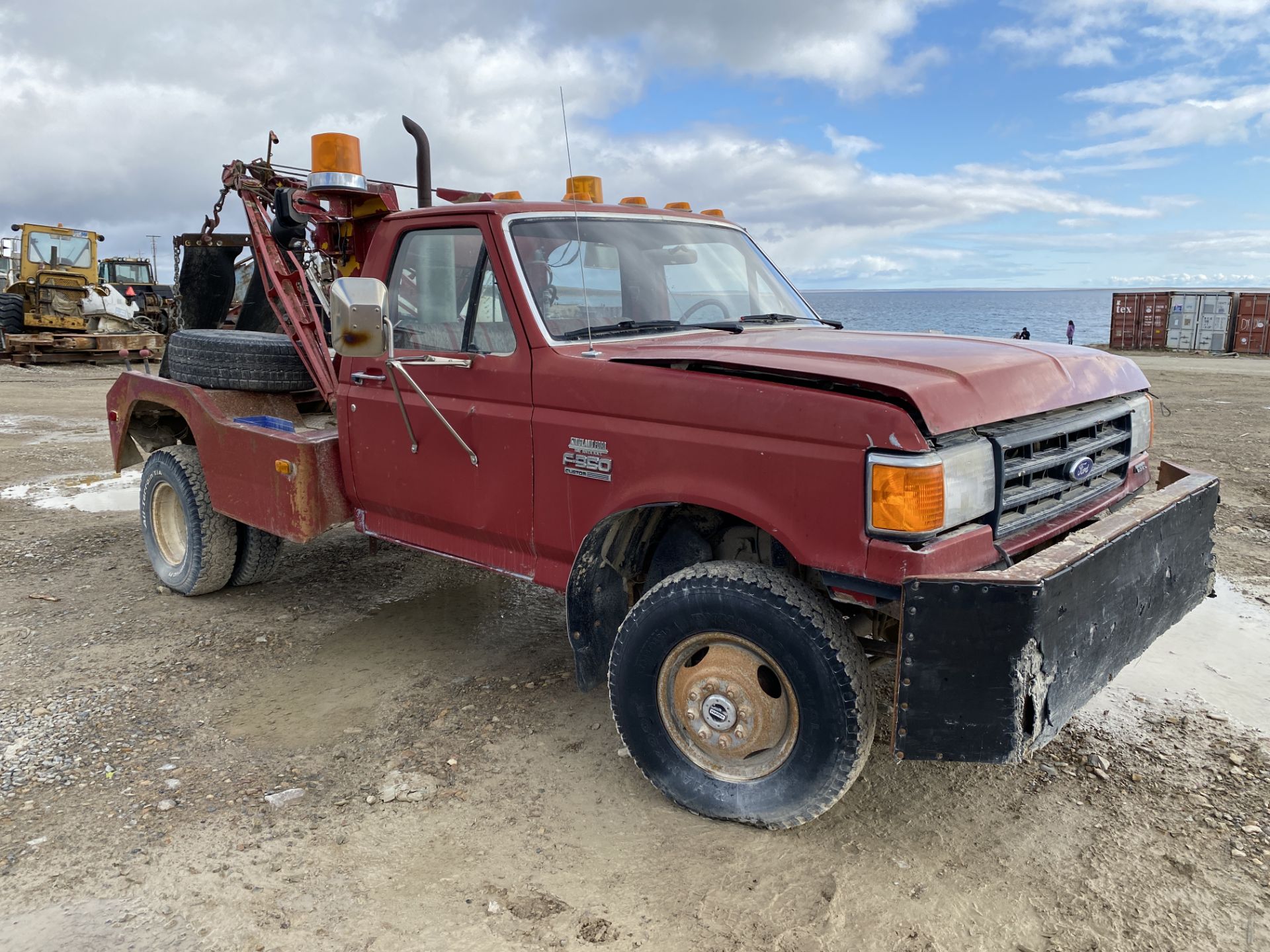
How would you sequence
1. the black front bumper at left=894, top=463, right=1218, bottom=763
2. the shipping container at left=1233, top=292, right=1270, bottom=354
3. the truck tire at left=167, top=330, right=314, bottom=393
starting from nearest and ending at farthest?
the black front bumper at left=894, top=463, right=1218, bottom=763 → the truck tire at left=167, top=330, right=314, bottom=393 → the shipping container at left=1233, top=292, right=1270, bottom=354

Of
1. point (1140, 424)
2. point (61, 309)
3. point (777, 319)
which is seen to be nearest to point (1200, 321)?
point (1140, 424)

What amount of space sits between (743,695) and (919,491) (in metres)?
0.92

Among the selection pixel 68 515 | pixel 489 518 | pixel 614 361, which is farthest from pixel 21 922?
pixel 68 515

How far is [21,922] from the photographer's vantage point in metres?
2.70

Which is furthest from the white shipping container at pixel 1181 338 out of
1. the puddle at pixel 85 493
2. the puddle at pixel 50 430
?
the puddle at pixel 85 493

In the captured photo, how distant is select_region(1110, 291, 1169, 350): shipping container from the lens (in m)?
32.2

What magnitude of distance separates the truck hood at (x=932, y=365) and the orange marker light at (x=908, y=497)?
0.43ft

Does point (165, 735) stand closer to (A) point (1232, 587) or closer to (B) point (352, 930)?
(B) point (352, 930)

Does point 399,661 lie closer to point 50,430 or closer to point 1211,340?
point 50,430

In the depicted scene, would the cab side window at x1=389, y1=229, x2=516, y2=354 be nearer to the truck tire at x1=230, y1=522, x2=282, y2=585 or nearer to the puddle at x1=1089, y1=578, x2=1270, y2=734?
the truck tire at x1=230, y1=522, x2=282, y2=585

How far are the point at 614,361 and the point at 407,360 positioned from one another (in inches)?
37.5

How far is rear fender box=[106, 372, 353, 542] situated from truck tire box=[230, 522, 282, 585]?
44 cm

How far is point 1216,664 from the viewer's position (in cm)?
428

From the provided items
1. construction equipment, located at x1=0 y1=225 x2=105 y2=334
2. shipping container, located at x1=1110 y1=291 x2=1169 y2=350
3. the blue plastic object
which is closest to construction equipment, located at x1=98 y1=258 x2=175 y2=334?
construction equipment, located at x1=0 y1=225 x2=105 y2=334
